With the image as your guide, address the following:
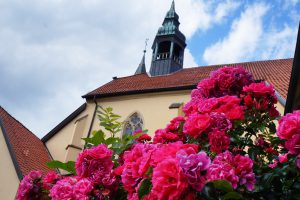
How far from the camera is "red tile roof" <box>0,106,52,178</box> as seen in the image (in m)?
13.9

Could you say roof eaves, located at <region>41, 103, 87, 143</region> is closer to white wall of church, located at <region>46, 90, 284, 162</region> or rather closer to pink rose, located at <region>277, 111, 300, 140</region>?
white wall of church, located at <region>46, 90, 284, 162</region>

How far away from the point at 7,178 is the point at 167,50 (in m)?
12.4

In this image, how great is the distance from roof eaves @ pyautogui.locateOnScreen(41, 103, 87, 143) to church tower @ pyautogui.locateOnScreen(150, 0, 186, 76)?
508cm

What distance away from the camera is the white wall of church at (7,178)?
1284 cm

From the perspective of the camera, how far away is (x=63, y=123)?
18000 mm

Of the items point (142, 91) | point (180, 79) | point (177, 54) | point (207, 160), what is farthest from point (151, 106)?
point (207, 160)

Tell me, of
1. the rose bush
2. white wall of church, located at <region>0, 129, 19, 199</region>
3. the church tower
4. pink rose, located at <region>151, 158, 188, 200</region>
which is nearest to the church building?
the church tower

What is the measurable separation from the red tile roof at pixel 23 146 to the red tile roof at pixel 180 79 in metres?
3.58

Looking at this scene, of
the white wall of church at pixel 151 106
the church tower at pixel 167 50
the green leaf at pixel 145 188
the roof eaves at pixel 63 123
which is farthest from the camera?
the church tower at pixel 167 50

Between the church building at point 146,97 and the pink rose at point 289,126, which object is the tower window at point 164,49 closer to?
the church building at point 146,97

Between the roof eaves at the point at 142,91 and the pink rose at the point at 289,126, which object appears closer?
the pink rose at the point at 289,126

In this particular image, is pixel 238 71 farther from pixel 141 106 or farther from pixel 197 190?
pixel 141 106

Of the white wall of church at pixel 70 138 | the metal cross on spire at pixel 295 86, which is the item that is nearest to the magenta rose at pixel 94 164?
the metal cross on spire at pixel 295 86

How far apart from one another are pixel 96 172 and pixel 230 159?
0.88 m
